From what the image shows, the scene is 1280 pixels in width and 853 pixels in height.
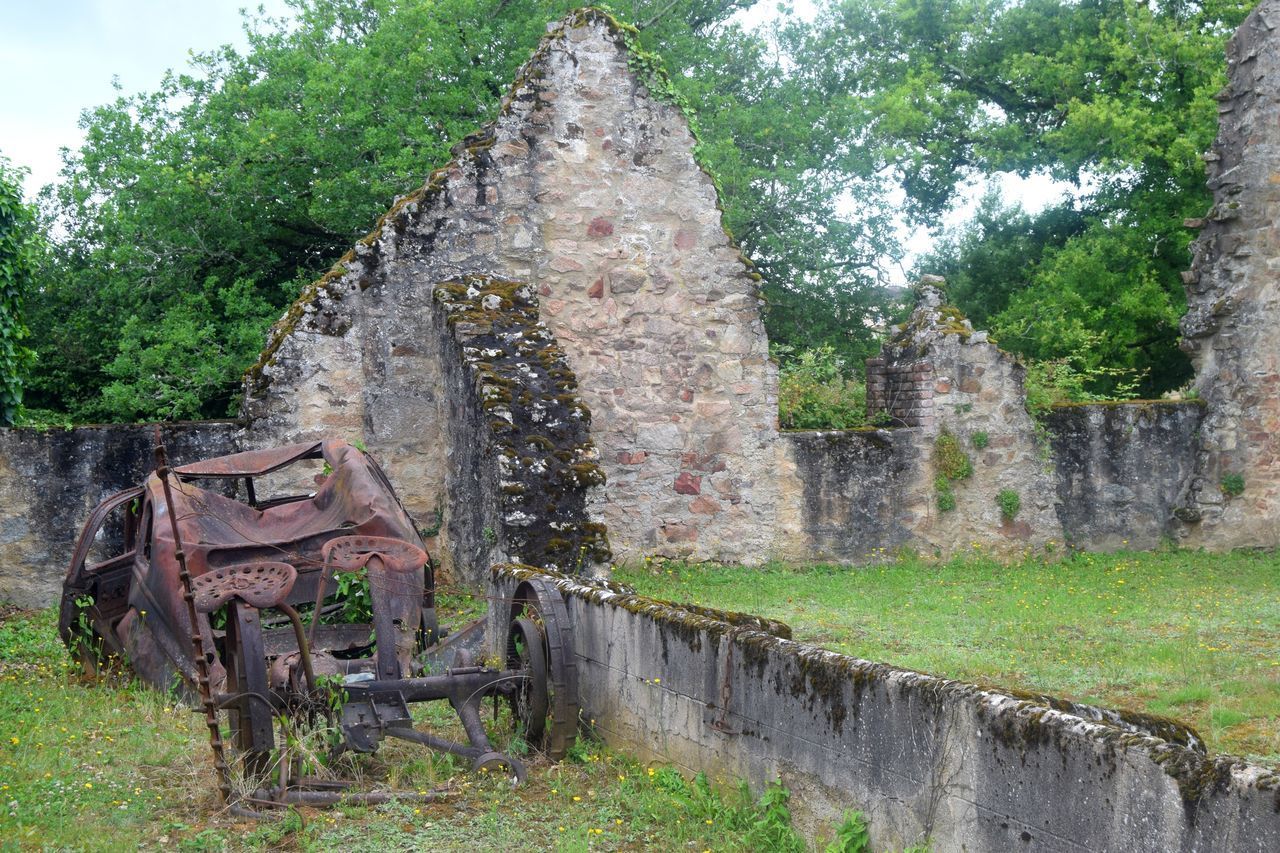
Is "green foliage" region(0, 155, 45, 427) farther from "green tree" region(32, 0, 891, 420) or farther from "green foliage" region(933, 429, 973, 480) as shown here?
"green foliage" region(933, 429, 973, 480)

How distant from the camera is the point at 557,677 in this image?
622 cm

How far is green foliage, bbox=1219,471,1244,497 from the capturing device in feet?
43.8

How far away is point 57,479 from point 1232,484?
11618mm

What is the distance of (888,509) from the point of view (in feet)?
41.8

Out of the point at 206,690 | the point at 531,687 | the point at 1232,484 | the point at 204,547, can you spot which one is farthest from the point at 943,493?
the point at 206,690

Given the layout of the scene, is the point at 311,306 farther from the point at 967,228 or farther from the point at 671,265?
the point at 967,228

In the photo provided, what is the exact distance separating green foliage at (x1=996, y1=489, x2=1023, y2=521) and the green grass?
7.75 metres

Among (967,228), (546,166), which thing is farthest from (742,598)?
(967,228)

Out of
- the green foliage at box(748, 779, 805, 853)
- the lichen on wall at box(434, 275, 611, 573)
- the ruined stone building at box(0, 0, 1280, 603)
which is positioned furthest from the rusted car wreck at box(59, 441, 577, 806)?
the ruined stone building at box(0, 0, 1280, 603)

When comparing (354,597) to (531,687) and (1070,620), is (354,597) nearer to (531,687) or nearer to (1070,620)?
(531,687)

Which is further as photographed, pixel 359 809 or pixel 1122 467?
pixel 1122 467

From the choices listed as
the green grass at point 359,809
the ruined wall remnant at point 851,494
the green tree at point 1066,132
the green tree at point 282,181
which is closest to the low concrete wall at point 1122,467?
the ruined wall remnant at point 851,494

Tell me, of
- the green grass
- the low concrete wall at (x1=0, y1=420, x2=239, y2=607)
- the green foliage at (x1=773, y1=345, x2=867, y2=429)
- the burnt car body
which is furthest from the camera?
the green foliage at (x1=773, y1=345, x2=867, y2=429)

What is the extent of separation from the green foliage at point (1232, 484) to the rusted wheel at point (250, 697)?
11.0m
